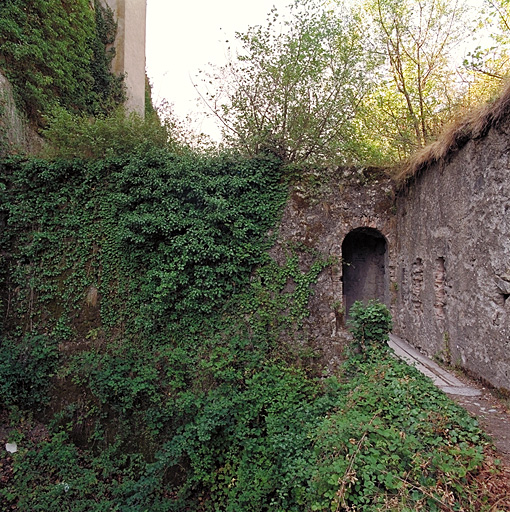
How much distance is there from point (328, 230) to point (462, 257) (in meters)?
2.51

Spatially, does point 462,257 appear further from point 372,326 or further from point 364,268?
point 364,268

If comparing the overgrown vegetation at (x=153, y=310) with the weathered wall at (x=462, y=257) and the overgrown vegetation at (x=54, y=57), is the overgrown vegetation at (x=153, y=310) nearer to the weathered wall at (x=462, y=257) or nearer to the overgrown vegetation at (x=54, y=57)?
the overgrown vegetation at (x=54, y=57)

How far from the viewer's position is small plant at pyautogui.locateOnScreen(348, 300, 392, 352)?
17.4ft

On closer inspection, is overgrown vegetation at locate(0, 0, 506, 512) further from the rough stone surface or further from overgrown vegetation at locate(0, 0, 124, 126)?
the rough stone surface

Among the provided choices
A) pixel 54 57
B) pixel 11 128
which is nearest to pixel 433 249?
pixel 11 128

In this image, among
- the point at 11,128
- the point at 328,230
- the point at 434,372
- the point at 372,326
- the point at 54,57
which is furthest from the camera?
the point at 54,57

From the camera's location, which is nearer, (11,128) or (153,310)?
(153,310)

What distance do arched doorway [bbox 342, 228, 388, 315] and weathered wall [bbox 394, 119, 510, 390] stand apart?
54.9 inches

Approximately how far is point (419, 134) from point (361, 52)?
9.85ft

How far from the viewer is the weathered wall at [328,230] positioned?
686cm

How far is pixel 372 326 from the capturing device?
5.35 meters

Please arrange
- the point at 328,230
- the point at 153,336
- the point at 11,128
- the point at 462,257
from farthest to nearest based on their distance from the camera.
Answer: the point at 11,128
the point at 328,230
the point at 153,336
the point at 462,257

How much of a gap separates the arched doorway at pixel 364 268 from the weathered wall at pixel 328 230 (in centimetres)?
191

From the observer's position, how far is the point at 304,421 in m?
5.05
